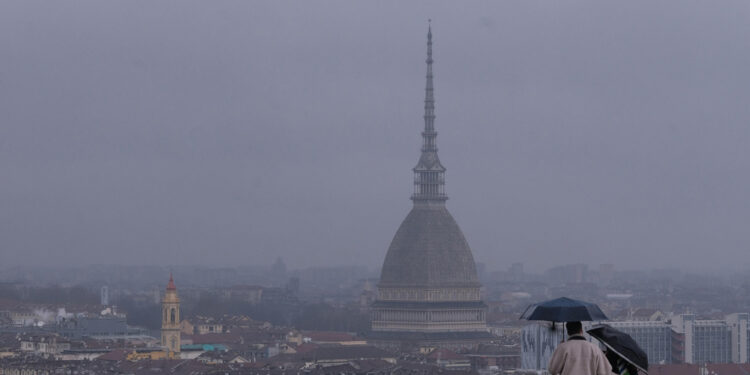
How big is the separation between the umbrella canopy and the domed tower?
98.3 meters

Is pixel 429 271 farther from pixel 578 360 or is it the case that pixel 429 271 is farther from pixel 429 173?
pixel 578 360

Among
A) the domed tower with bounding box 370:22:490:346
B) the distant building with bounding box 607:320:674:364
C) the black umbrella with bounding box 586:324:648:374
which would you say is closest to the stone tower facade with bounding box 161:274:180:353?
the distant building with bounding box 607:320:674:364

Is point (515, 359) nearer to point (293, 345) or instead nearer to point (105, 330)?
point (293, 345)

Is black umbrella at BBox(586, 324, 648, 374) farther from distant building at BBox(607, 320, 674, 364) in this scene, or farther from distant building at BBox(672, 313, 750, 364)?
distant building at BBox(672, 313, 750, 364)

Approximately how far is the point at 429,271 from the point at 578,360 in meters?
101

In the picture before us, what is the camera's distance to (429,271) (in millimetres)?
112312

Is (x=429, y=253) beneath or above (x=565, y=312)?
above

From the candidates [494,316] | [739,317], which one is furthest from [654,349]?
[494,316]

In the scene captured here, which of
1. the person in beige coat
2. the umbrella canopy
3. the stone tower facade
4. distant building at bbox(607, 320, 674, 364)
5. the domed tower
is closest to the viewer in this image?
the person in beige coat

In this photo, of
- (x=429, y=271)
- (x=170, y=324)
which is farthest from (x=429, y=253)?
(x=170, y=324)

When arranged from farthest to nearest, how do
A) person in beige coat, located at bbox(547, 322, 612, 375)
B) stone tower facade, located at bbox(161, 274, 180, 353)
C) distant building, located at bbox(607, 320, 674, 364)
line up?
stone tower facade, located at bbox(161, 274, 180, 353) < distant building, located at bbox(607, 320, 674, 364) < person in beige coat, located at bbox(547, 322, 612, 375)

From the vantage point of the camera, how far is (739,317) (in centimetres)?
8425

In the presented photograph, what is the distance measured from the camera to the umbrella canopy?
12.3m

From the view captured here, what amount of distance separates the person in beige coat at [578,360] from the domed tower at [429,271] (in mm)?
98848
